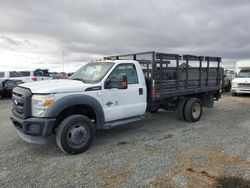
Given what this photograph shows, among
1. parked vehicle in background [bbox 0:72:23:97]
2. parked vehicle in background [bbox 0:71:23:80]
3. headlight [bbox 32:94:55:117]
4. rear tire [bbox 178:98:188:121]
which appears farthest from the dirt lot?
parked vehicle in background [bbox 0:71:23:80]

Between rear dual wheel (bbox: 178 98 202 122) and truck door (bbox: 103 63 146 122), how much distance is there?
196 cm

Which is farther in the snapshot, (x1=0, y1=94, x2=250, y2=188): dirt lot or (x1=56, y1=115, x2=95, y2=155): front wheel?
(x1=56, y1=115, x2=95, y2=155): front wheel

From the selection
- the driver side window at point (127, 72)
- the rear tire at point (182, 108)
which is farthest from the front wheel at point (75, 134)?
the rear tire at point (182, 108)

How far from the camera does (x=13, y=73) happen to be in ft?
57.3

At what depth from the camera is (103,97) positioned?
16.7 feet

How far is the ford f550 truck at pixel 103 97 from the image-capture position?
439 cm

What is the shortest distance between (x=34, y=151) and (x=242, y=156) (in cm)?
437

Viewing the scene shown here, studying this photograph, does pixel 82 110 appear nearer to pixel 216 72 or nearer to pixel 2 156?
pixel 2 156

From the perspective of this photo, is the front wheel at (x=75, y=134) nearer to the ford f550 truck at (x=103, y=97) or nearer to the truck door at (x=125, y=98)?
the ford f550 truck at (x=103, y=97)

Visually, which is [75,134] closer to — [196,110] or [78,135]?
[78,135]

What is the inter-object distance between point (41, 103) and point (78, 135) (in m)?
1.00

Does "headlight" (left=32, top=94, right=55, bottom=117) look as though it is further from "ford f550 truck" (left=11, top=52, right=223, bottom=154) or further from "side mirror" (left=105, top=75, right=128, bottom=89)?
"side mirror" (left=105, top=75, right=128, bottom=89)

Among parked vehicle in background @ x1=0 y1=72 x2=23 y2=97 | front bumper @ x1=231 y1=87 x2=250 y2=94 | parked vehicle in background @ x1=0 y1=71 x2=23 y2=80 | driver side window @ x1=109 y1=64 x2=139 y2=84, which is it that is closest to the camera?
driver side window @ x1=109 y1=64 x2=139 y2=84

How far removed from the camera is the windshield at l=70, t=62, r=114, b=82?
5289 mm
